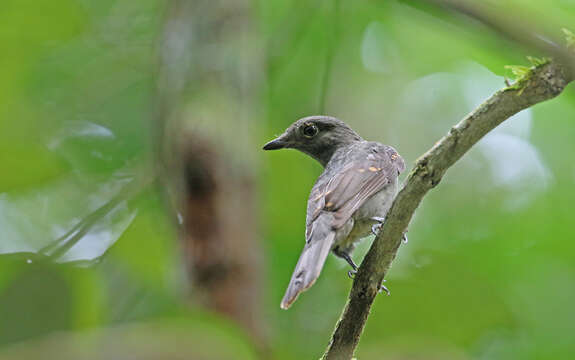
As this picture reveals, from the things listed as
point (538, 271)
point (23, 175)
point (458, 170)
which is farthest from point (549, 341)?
point (23, 175)

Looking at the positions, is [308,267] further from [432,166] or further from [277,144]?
[277,144]

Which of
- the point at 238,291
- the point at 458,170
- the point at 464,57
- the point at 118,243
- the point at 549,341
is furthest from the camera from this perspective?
the point at 458,170

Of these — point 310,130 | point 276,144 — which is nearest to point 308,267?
point 276,144

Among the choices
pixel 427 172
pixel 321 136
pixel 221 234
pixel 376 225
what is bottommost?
pixel 221 234

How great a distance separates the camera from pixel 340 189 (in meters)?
3.46

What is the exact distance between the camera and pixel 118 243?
3.06m

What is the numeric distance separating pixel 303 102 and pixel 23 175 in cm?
337

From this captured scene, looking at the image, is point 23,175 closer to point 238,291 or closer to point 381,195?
point 238,291

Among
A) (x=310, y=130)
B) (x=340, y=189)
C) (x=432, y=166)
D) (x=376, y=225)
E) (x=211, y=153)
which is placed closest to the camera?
(x=432, y=166)

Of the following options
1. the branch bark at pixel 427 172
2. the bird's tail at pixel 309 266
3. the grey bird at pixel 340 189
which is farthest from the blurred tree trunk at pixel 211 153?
the branch bark at pixel 427 172

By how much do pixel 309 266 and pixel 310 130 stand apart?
189 cm

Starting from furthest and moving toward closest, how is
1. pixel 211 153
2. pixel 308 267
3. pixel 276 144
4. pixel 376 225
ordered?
pixel 276 144
pixel 211 153
pixel 376 225
pixel 308 267

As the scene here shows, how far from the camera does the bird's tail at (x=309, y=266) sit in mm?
2475

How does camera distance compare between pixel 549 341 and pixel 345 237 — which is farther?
pixel 549 341
